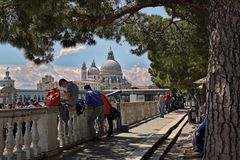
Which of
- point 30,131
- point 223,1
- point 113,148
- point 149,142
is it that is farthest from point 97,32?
point 223,1

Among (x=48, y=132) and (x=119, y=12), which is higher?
(x=119, y=12)

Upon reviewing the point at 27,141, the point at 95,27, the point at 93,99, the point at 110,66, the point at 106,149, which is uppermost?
the point at 110,66

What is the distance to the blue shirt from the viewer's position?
42.2 feet

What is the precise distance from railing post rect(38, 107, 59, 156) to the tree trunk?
15.8 ft

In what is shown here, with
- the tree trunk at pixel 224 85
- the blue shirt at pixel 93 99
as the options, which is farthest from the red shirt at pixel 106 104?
the tree trunk at pixel 224 85

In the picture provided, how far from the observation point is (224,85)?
4.87 m

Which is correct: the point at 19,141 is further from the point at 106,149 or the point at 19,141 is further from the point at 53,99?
the point at 106,149

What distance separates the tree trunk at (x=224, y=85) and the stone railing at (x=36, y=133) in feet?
12.6

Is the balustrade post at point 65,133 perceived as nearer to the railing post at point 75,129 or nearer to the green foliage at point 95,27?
the railing post at point 75,129

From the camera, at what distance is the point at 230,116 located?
15.8ft

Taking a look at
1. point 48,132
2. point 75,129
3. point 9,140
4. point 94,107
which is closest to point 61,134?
point 75,129

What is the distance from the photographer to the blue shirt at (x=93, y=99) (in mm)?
12859

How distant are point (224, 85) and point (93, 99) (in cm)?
821

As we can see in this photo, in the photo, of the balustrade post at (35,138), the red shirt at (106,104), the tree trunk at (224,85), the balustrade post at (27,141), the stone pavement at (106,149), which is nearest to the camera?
the tree trunk at (224,85)
